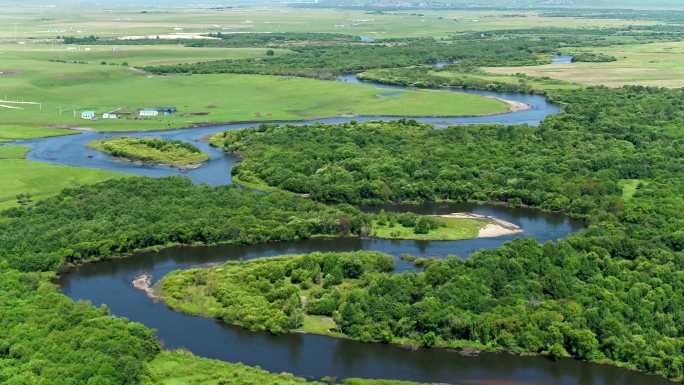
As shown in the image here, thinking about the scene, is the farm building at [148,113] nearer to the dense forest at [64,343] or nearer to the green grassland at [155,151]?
the green grassland at [155,151]

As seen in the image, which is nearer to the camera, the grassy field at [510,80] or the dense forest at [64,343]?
the dense forest at [64,343]

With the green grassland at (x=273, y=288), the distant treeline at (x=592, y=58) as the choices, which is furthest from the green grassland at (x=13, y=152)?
the distant treeline at (x=592, y=58)


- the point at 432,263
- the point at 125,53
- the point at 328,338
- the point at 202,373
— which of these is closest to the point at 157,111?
the point at 432,263

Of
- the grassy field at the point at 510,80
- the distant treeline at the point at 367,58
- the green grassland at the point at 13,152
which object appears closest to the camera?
the green grassland at the point at 13,152

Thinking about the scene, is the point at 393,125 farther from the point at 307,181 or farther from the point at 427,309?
the point at 427,309

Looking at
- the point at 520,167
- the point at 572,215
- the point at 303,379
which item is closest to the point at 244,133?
the point at 520,167
